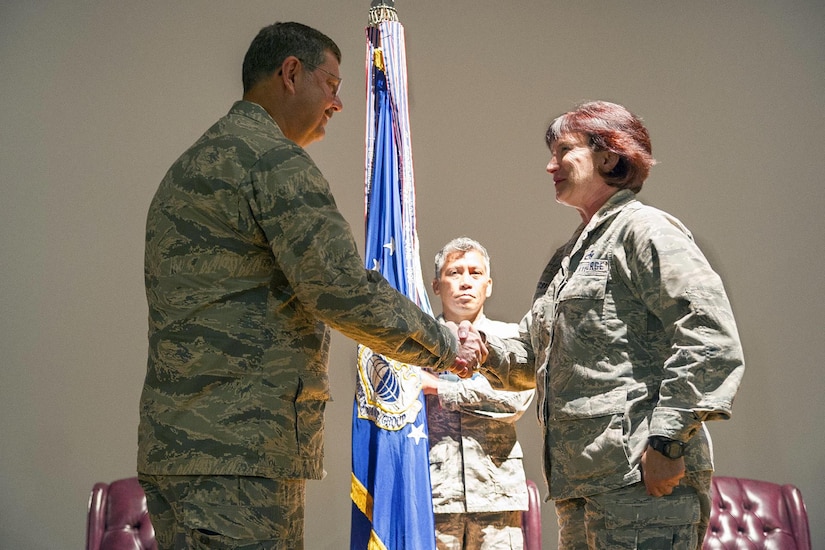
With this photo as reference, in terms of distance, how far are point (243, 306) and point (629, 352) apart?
0.85 m

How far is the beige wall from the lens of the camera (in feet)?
13.6

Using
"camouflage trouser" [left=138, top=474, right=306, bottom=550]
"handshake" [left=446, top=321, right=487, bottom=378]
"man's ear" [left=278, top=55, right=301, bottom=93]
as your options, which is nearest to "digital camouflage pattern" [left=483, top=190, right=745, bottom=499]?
"handshake" [left=446, top=321, right=487, bottom=378]

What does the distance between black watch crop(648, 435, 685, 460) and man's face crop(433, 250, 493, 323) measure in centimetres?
167

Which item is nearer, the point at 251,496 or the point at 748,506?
the point at 251,496

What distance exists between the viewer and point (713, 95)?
4547 mm

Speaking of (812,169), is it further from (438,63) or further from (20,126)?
(20,126)

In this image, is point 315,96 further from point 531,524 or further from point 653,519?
point 531,524

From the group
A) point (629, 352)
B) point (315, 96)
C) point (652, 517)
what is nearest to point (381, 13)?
point (315, 96)

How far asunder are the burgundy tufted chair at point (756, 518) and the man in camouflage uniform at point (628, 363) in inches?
61.5

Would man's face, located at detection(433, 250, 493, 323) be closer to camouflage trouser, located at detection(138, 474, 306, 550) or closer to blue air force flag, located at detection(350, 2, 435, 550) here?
blue air force flag, located at detection(350, 2, 435, 550)

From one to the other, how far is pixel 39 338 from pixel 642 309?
3155 mm

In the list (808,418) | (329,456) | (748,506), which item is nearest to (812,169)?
(808,418)

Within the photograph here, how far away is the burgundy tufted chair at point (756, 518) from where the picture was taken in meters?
3.33

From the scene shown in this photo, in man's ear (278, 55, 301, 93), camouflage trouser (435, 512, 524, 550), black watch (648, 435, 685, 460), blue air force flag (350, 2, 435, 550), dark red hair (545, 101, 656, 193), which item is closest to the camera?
black watch (648, 435, 685, 460)
